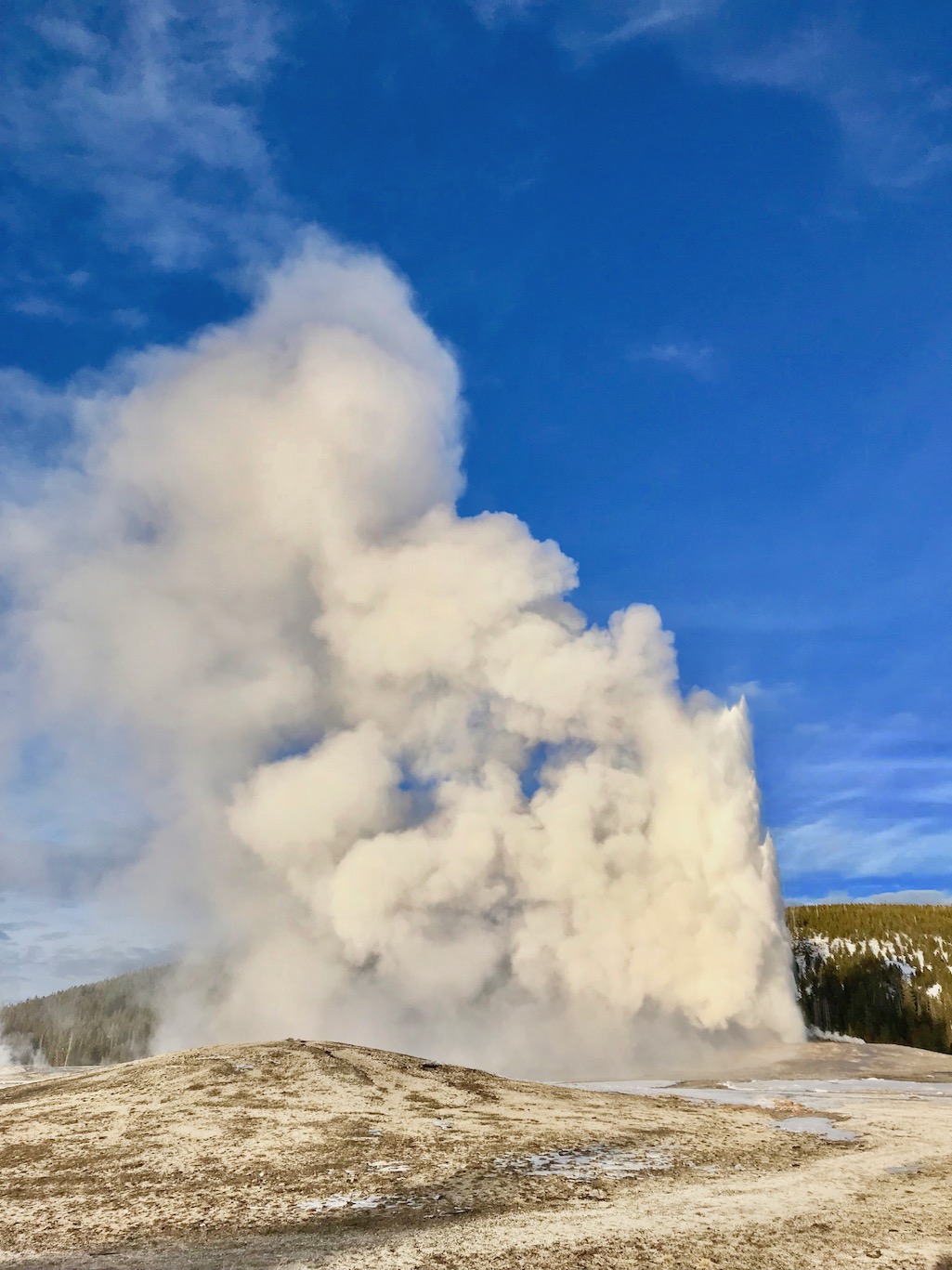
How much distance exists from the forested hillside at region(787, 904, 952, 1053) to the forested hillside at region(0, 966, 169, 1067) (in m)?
94.0

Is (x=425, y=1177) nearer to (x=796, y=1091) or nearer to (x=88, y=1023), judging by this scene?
(x=796, y=1091)

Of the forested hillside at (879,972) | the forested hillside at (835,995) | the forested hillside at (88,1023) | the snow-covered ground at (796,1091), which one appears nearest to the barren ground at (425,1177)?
the snow-covered ground at (796,1091)

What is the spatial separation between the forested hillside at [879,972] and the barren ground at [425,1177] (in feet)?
276

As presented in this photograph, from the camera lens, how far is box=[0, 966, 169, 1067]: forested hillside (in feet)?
457

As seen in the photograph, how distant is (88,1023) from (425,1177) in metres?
158

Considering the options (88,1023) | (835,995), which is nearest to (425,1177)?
(835,995)

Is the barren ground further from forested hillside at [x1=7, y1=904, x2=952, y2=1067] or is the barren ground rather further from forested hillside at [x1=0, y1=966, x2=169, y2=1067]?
forested hillside at [x1=0, y1=966, x2=169, y2=1067]

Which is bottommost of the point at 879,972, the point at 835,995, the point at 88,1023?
the point at 88,1023

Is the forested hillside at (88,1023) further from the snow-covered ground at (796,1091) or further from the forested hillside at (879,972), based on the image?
the snow-covered ground at (796,1091)

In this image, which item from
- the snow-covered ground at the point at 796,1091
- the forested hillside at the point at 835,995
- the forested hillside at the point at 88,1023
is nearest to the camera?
the snow-covered ground at the point at 796,1091

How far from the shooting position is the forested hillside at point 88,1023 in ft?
457

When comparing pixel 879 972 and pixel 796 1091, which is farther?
pixel 879 972

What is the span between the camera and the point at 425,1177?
20.7m

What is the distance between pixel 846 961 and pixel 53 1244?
127 m
